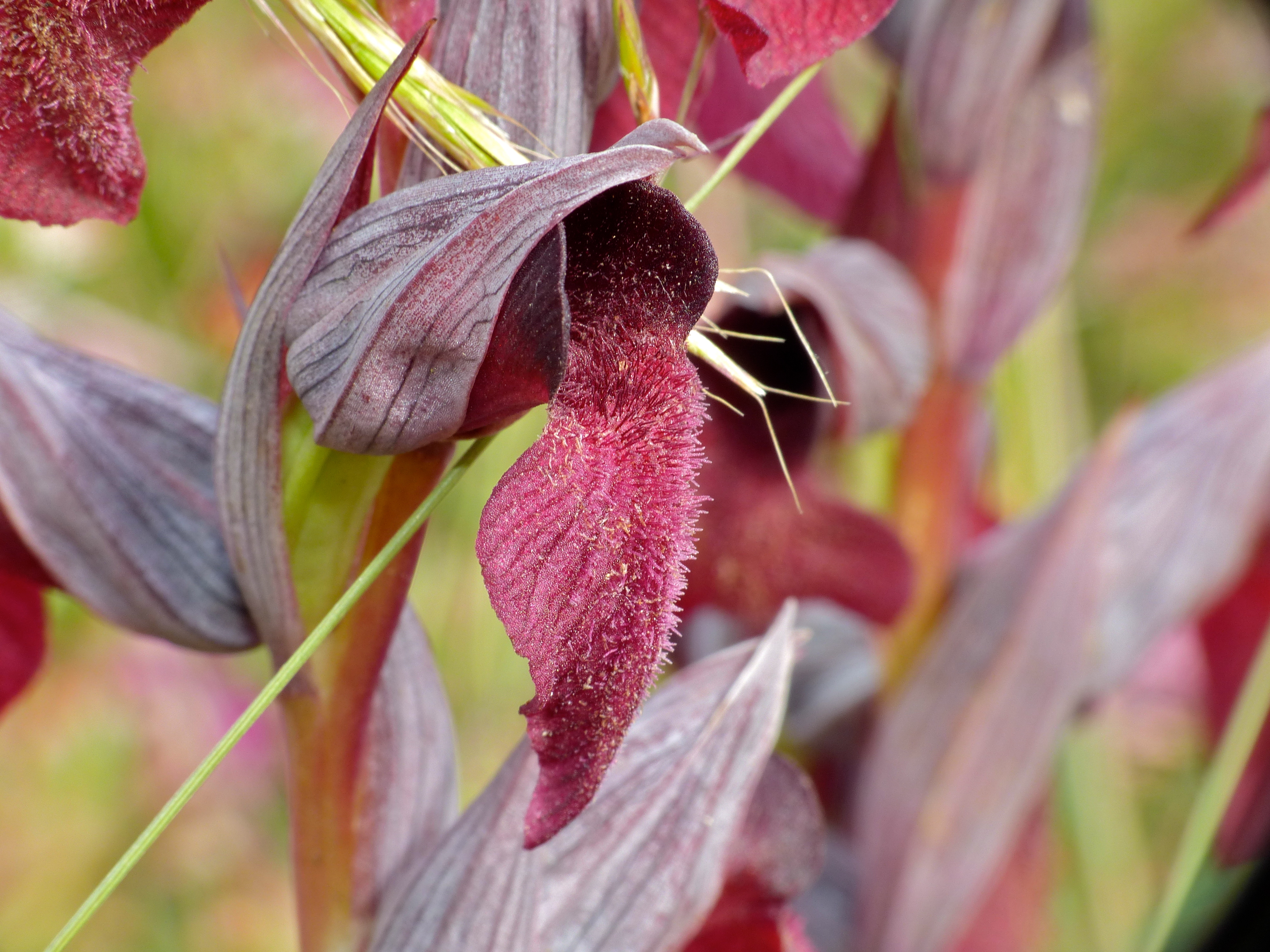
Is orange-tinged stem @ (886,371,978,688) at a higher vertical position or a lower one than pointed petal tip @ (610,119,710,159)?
lower

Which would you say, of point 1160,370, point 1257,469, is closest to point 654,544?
point 1257,469

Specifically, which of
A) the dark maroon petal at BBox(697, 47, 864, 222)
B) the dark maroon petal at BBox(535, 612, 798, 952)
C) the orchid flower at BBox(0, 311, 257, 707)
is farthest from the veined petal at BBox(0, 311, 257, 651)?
the dark maroon petal at BBox(697, 47, 864, 222)

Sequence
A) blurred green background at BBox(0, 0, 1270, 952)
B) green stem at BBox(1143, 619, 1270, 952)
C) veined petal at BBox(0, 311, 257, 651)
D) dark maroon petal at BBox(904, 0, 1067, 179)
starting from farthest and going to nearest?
1. blurred green background at BBox(0, 0, 1270, 952)
2. dark maroon petal at BBox(904, 0, 1067, 179)
3. green stem at BBox(1143, 619, 1270, 952)
4. veined petal at BBox(0, 311, 257, 651)

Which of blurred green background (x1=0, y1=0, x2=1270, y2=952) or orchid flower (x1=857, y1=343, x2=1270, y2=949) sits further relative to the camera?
blurred green background (x1=0, y1=0, x2=1270, y2=952)

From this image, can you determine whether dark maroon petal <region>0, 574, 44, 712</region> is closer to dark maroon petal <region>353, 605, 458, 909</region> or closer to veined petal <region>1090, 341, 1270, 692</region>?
dark maroon petal <region>353, 605, 458, 909</region>

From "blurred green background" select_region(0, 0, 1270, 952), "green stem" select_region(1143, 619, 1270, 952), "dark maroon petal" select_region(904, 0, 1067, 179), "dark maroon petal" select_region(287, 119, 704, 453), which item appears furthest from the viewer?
"blurred green background" select_region(0, 0, 1270, 952)

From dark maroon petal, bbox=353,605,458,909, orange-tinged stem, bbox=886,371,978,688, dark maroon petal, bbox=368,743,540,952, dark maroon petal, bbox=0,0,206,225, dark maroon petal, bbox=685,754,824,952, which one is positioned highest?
dark maroon petal, bbox=0,0,206,225
